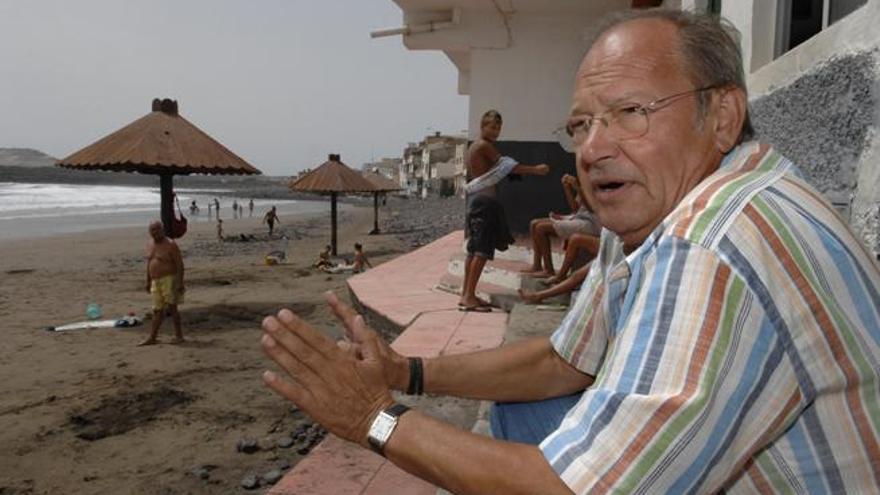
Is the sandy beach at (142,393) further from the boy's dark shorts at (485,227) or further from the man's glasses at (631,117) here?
the man's glasses at (631,117)

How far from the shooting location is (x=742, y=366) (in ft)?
2.81

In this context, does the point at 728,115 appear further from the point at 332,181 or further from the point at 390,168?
the point at 390,168

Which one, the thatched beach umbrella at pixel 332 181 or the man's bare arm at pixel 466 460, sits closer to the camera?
the man's bare arm at pixel 466 460

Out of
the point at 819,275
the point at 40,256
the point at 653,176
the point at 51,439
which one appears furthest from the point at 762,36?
the point at 40,256

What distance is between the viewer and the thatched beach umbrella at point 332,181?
57.5ft

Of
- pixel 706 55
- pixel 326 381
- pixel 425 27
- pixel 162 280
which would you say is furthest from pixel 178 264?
pixel 706 55

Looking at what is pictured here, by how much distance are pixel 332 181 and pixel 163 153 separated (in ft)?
28.4

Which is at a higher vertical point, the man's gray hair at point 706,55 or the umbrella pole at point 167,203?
the man's gray hair at point 706,55

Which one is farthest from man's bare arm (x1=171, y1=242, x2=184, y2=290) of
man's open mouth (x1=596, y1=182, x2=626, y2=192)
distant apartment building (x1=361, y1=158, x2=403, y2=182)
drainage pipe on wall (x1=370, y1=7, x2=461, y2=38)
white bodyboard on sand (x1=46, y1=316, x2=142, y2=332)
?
distant apartment building (x1=361, y1=158, x2=403, y2=182)

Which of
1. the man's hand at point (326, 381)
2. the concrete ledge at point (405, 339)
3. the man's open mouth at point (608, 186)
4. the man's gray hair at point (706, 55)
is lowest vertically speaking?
the concrete ledge at point (405, 339)

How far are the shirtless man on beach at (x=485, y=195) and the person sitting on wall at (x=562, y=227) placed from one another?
52 cm

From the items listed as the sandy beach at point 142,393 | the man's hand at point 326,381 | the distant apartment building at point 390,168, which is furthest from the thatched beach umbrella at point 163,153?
the distant apartment building at point 390,168

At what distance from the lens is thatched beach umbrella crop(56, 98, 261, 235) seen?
30.0ft

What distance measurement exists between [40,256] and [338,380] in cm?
2214
